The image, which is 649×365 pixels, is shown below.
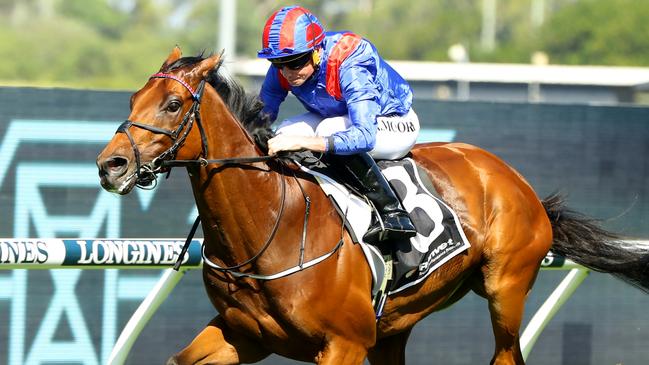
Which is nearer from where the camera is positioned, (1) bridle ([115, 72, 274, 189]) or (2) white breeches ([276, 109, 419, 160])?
(1) bridle ([115, 72, 274, 189])

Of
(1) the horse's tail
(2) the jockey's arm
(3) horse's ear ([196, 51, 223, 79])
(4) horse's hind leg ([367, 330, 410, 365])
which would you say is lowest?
(4) horse's hind leg ([367, 330, 410, 365])

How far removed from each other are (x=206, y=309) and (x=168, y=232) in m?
0.51

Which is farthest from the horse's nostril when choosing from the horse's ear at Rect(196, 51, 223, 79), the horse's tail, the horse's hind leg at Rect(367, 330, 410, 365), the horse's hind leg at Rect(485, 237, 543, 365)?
the horse's tail

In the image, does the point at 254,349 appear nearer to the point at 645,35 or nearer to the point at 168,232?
the point at 168,232

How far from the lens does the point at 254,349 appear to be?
14.2 ft

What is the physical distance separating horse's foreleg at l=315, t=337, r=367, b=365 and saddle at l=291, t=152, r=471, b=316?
29cm

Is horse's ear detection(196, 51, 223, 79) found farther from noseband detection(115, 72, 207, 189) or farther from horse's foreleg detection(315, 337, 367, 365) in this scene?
horse's foreleg detection(315, 337, 367, 365)


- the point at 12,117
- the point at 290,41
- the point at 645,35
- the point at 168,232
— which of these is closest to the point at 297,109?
the point at 168,232

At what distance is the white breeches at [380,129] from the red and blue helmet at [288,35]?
42 centimetres

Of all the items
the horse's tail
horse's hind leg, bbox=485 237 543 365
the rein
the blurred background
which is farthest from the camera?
the blurred background

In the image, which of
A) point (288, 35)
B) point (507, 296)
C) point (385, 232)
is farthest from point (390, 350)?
point (288, 35)

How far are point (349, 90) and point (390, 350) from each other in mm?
1485

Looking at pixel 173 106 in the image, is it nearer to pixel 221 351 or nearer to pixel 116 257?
pixel 221 351

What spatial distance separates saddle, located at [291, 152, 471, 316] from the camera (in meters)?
4.39
